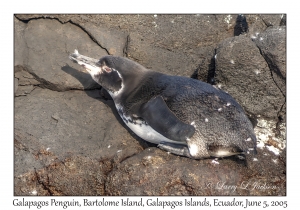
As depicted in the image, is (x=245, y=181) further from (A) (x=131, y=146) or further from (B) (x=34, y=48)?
(B) (x=34, y=48)

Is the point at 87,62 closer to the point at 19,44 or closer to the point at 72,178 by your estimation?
the point at 19,44

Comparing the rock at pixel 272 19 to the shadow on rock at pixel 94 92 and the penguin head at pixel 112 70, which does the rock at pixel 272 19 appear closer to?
the penguin head at pixel 112 70

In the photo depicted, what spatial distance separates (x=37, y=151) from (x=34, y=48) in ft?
5.90

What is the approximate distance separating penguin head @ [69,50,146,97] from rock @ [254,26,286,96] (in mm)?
1504

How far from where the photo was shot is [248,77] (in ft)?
13.6

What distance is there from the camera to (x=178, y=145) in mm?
3582

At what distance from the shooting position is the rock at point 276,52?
3.96 m

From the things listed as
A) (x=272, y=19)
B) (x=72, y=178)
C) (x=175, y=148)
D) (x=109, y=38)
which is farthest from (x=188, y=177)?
(x=272, y=19)

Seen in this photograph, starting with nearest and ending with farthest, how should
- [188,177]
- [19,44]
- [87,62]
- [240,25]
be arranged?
[188,177] < [87,62] < [19,44] < [240,25]

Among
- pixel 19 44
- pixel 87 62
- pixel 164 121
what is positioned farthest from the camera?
pixel 19 44

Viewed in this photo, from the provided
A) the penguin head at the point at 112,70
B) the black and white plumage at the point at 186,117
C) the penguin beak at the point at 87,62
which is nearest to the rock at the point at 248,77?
the black and white plumage at the point at 186,117

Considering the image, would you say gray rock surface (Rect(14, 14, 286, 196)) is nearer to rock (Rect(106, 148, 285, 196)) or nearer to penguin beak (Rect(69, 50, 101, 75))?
rock (Rect(106, 148, 285, 196))

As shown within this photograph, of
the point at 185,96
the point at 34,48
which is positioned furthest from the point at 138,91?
the point at 34,48

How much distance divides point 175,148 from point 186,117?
35 cm
